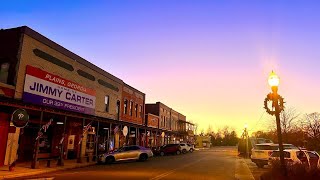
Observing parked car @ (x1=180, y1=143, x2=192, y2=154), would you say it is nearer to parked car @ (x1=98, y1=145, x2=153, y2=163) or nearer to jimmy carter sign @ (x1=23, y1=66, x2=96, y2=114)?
parked car @ (x1=98, y1=145, x2=153, y2=163)

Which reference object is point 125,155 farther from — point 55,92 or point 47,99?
point 47,99

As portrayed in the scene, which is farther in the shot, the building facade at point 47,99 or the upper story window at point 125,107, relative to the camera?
the upper story window at point 125,107

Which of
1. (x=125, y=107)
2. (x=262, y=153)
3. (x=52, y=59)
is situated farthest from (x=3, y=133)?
(x=125, y=107)

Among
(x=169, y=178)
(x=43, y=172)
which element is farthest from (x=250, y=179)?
(x=43, y=172)

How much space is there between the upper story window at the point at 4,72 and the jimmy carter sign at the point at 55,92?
1297 millimetres

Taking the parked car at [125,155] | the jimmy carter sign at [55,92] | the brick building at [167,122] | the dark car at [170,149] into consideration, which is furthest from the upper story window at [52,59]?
the brick building at [167,122]

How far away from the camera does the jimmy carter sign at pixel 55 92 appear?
23.9 meters

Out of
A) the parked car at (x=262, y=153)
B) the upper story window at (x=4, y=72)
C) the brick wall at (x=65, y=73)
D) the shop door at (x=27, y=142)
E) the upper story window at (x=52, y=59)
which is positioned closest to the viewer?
the upper story window at (x=4, y=72)

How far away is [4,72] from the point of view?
2325 cm

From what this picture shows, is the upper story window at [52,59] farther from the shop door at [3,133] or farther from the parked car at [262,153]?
the parked car at [262,153]

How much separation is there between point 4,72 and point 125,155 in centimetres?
1229

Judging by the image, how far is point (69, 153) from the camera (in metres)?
29.9

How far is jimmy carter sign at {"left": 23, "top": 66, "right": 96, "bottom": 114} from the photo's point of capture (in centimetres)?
2392

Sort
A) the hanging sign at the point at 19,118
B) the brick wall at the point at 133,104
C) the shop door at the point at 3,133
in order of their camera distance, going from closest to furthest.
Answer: the hanging sign at the point at 19,118 → the shop door at the point at 3,133 → the brick wall at the point at 133,104
